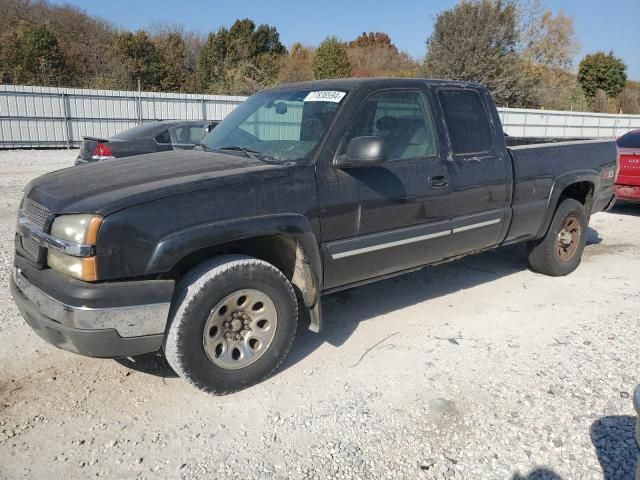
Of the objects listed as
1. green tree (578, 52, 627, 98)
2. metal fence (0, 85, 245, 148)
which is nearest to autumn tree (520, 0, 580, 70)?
green tree (578, 52, 627, 98)

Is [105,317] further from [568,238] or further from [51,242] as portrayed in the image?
[568,238]

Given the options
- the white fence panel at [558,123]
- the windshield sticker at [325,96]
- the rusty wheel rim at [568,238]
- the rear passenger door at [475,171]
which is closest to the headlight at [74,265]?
the windshield sticker at [325,96]

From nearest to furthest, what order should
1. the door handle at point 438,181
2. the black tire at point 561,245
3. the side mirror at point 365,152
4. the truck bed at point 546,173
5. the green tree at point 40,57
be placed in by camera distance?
the side mirror at point 365,152, the door handle at point 438,181, the truck bed at point 546,173, the black tire at point 561,245, the green tree at point 40,57

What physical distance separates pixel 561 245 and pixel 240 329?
13.2 feet

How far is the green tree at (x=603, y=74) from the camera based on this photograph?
38.1 meters

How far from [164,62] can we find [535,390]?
1331 inches

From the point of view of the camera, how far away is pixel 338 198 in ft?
11.5

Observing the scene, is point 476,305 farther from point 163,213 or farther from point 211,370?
point 163,213

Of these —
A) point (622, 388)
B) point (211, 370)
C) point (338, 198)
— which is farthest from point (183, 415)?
point (622, 388)

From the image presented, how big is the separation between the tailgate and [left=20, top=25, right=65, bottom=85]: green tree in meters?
27.0

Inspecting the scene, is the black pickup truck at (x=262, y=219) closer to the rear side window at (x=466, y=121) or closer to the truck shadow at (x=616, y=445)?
the rear side window at (x=466, y=121)

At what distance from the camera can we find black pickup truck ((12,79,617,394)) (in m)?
2.77

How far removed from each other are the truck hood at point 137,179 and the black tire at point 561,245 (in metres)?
3.39

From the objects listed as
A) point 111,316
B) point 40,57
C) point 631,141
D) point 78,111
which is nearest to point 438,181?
point 111,316
